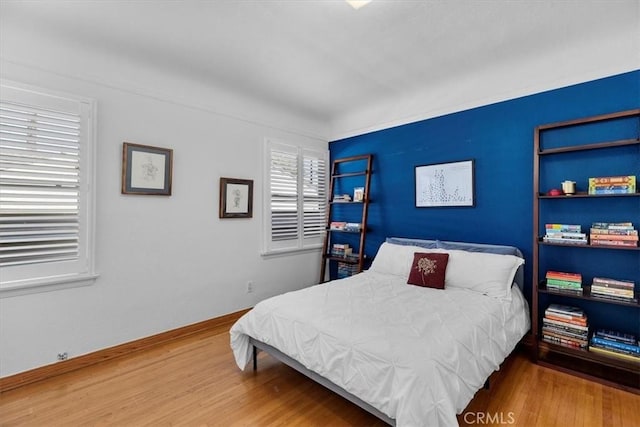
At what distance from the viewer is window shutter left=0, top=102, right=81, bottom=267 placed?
2.14 meters

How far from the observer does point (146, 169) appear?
9.17 ft

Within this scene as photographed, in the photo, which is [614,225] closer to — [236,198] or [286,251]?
[286,251]

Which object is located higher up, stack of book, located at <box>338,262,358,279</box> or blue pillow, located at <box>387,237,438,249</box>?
blue pillow, located at <box>387,237,438,249</box>

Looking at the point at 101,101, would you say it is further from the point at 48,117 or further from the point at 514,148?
the point at 514,148

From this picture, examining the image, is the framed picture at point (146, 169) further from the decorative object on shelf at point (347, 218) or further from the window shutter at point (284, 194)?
the decorative object on shelf at point (347, 218)

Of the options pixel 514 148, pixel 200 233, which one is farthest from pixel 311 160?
pixel 514 148

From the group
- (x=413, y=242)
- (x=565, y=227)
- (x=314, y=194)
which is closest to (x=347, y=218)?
(x=314, y=194)

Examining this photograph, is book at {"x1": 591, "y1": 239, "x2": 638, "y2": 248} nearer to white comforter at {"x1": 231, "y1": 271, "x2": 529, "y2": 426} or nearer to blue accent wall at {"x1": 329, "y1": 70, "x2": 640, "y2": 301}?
blue accent wall at {"x1": 329, "y1": 70, "x2": 640, "y2": 301}

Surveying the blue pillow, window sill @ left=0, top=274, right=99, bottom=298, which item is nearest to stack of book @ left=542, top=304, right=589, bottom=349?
the blue pillow

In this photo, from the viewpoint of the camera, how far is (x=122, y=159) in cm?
266

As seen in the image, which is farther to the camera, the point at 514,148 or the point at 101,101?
the point at 514,148

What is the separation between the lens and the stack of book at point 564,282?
2.37 meters

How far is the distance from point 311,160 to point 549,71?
279cm

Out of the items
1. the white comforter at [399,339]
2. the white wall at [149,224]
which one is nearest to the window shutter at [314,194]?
the white wall at [149,224]
